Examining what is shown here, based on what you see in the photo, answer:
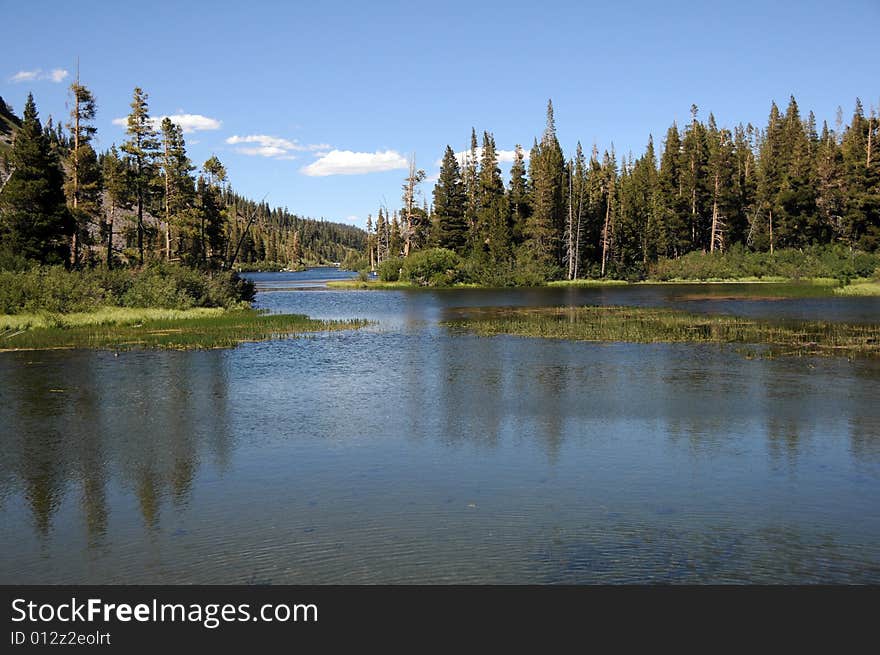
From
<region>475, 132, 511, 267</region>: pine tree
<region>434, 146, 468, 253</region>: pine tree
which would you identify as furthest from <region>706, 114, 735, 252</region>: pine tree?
<region>434, 146, 468, 253</region>: pine tree

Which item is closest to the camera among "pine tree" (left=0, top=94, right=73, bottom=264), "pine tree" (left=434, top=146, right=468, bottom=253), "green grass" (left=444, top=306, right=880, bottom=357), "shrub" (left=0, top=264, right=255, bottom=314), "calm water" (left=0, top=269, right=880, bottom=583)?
"calm water" (left=0, top=269, right=880, bottom=583)

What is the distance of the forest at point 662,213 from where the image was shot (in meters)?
92.1

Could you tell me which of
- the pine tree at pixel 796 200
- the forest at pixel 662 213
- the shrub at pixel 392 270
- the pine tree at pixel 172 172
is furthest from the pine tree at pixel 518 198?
the pine tree at pixel 172 172

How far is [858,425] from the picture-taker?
1620 centimetres

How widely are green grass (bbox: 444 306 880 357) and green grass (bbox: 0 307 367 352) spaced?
10.3m

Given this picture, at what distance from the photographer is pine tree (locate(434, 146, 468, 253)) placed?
109938mm

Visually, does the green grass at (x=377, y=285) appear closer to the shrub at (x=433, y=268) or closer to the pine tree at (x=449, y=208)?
the shrub at (x=433, y=268)

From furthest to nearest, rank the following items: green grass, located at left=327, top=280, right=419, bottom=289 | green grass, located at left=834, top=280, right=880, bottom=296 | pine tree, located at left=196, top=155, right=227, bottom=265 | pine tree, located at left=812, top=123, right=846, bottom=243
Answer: green grass, located at left=327, top=280, right=419, bottom=289, pine tree, located at left=812, top=123, right=846, bottom=243, pine tree, located at left=196, top=155, right=227, bottom=265, green grass, located at left=834, top=280, right=880, bottom=296

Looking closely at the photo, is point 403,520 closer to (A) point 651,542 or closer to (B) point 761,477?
(A) point 651,542

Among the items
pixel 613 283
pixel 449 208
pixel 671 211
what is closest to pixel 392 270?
pixel 449 208

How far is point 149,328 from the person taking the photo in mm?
38812

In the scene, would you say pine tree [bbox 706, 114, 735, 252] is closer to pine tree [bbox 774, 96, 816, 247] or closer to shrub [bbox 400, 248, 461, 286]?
pine tree [bbox 774, 96, 816, 247]

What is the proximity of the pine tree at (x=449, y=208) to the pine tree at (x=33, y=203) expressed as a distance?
215ft

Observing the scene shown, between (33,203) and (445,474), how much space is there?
46.8 m
